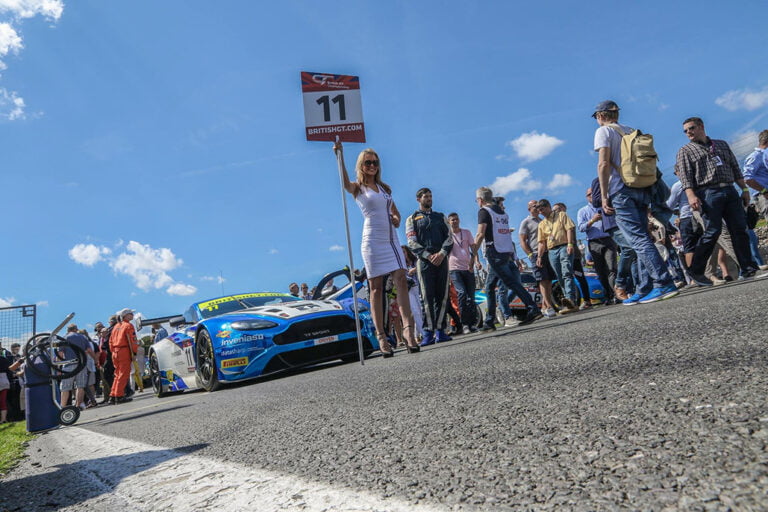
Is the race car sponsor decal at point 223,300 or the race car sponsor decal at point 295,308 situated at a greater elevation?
the race car sponsor decal at point 223,300

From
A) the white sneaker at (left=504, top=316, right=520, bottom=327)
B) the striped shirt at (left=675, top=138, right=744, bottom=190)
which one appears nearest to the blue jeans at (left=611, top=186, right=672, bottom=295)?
the striped shirt at (left=675, top=138, right=744, bottom=190)

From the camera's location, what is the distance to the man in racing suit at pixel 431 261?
23.0 feet

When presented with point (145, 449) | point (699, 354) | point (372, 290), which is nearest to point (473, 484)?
point (699, 354)

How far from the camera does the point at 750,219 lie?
8.23 metres

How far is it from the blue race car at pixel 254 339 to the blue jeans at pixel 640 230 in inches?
132

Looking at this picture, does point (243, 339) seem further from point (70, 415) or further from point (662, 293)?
point (662, 293)

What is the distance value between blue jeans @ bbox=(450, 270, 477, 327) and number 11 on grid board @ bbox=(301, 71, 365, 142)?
122 inches

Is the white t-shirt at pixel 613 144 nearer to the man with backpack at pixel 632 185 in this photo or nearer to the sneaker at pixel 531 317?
the man with backpack at pixel 632 185

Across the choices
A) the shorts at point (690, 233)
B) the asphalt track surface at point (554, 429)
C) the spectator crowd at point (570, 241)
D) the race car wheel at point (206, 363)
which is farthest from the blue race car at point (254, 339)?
the shorts at point (690, 233)

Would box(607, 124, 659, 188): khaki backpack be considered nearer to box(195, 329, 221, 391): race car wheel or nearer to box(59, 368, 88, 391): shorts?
box(195, 329, 221, 391): race car wheel

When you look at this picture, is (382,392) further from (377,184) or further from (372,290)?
(377,184)

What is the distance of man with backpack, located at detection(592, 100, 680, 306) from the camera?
5.16m

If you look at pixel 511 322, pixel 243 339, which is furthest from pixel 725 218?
pixel 243 339

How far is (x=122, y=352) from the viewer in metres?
10.5
